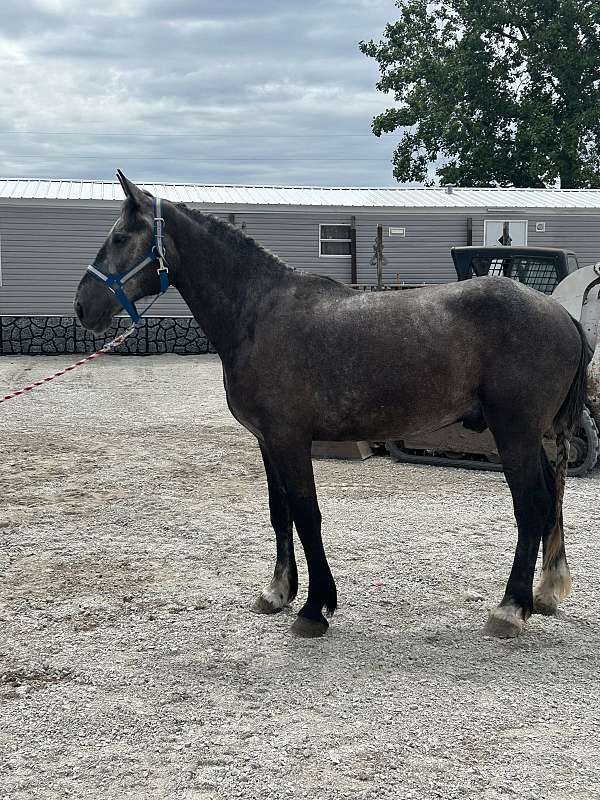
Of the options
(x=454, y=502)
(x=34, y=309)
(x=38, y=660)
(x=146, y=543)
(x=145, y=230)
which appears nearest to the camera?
(x=38, y=660)

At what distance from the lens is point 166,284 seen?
15.2 ft

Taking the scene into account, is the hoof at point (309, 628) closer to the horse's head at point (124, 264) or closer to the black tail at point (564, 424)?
the black tail at point (564, 424)

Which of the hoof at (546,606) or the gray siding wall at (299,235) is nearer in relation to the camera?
the hoof at (546,606)

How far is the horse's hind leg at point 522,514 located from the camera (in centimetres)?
438

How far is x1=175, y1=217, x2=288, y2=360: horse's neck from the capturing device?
461cm

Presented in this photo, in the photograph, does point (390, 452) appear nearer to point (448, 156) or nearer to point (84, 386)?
point (84, 386)

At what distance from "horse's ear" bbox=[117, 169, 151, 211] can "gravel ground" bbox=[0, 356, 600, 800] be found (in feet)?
7.53

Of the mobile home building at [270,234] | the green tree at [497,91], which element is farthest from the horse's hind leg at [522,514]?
the green tree at [497,91]

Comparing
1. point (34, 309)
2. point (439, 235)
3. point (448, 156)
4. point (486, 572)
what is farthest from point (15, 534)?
point (448, 156)

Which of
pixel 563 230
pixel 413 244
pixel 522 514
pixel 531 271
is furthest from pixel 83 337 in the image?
pixel 522 514

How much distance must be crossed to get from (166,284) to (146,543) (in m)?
2.22

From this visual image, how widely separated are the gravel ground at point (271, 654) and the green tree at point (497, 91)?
947 inches

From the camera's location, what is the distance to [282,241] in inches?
833

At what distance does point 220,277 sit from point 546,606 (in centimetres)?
261
